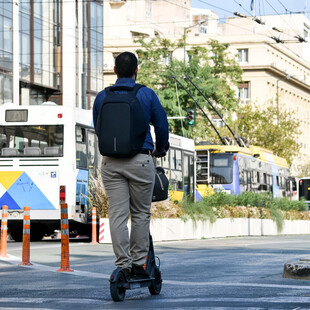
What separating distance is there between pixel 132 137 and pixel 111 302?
1.27 metres

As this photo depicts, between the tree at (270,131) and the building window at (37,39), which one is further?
the tree at (270,131)

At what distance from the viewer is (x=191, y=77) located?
54.1 meters

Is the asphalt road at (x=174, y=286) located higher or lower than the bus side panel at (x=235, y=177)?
lower

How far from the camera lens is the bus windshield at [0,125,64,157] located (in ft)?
74.0

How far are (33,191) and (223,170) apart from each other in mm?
18780

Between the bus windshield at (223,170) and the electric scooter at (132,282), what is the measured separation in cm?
3254

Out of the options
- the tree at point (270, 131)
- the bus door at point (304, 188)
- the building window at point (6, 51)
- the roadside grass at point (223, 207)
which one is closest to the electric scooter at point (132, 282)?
the roadside grass at point (223, 207)

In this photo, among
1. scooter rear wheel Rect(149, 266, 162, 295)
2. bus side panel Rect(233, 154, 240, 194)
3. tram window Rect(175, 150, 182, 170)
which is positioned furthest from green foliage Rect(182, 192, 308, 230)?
scooter rear wheel Rect(149, 266, 162, 295)

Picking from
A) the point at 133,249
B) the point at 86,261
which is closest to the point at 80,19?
the point at 86,261

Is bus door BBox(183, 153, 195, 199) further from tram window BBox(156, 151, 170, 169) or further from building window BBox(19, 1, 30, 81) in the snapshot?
building window BBox(19, 1, 30, 81)

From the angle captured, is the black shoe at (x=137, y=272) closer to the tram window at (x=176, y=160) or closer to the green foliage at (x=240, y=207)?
the green foliage at (x=240, y=207)

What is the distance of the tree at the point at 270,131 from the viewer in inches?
2584

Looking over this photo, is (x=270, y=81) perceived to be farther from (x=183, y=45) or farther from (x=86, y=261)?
(x=86, y=261)

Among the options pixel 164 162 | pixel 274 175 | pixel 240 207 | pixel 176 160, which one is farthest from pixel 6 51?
pixel 240 207
